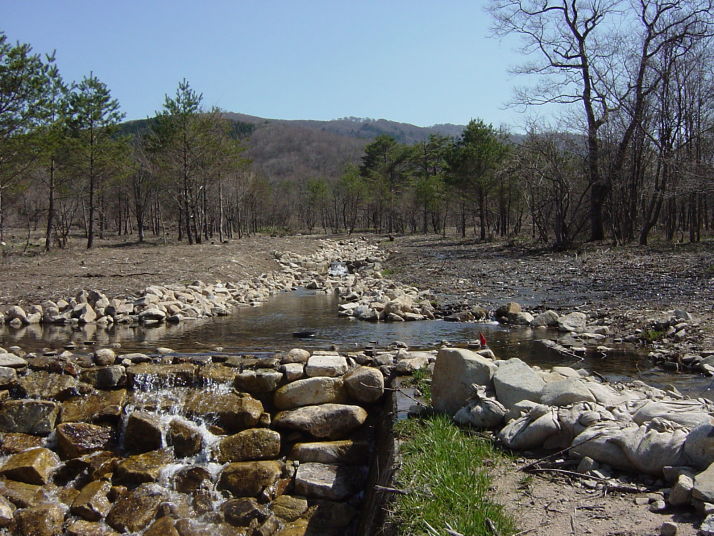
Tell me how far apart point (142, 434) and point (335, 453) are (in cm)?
219

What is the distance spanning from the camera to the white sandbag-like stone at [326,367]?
5891mm

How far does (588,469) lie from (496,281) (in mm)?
11906

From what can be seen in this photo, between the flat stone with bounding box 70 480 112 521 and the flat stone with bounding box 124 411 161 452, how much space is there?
0.61 metres

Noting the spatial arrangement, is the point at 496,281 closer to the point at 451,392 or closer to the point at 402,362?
the point at 402,362

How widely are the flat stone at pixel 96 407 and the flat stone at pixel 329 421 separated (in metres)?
2.18

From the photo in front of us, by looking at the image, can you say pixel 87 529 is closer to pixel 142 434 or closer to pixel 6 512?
pixel 6 512

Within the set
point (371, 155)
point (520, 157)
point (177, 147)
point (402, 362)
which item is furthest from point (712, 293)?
point (371, 155)

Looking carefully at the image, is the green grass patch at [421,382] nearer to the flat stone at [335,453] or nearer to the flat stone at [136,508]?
the flat stone at [335,453]

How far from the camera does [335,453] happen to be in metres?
4.94

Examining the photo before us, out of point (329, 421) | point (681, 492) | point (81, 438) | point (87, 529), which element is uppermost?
point (681, 492)

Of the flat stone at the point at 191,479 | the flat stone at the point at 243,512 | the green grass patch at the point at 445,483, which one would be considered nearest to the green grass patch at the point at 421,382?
the green grass patch at the point at 445,483

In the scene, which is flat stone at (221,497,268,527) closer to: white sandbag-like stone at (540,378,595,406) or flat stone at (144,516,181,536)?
flat stone at (144,516,181,536)

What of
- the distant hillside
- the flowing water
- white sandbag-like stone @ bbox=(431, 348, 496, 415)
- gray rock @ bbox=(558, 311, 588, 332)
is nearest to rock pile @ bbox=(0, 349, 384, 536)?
white sandbag-like stone @ bbox=(431, 348, 496, 415)

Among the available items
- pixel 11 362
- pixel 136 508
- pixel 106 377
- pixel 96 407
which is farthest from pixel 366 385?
pixel 11 362
